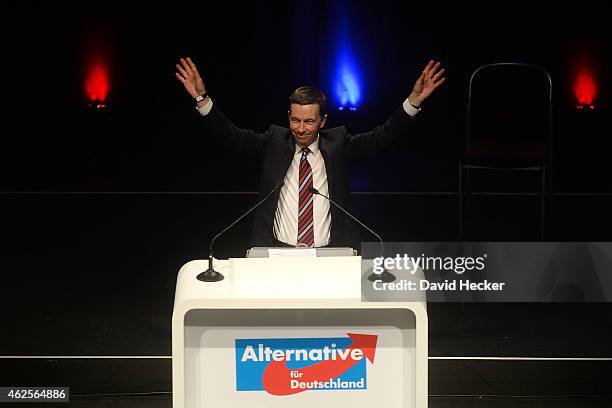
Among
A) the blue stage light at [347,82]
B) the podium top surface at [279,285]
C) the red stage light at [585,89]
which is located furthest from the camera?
the blue stage light at [347,82]

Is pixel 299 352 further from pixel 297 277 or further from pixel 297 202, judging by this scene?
pixel 297 202

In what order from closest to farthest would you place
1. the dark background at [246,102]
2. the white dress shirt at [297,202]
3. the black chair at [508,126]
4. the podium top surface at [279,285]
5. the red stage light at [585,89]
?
the podium top surface at [279,285], the white dress shirt at [297,202], the black chair at [508,126], the dark background at [246,102], the red stage light at [585,89]

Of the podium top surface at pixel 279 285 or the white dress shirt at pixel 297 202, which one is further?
the white dress shirt at pixel 297 202

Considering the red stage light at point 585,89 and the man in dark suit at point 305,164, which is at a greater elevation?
the red stage light at point 585,89

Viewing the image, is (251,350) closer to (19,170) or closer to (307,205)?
(307,205)

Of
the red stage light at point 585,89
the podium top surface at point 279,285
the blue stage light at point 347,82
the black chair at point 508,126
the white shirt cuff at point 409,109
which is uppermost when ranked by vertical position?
the blue stage light at point 347,82

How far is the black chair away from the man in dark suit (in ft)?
4.92

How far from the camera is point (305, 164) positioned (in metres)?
3.68

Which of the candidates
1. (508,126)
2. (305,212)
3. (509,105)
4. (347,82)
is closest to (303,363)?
(305,212)

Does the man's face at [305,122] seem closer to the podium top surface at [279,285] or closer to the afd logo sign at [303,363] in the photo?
the podium top surface at [279,285]

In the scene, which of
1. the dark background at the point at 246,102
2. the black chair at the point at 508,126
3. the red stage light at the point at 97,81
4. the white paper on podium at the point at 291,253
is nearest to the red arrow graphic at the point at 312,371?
the white paper on podium at the point at 291,253

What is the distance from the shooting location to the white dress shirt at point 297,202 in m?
3.69

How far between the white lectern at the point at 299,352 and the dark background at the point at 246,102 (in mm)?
3914

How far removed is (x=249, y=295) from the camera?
243cm
